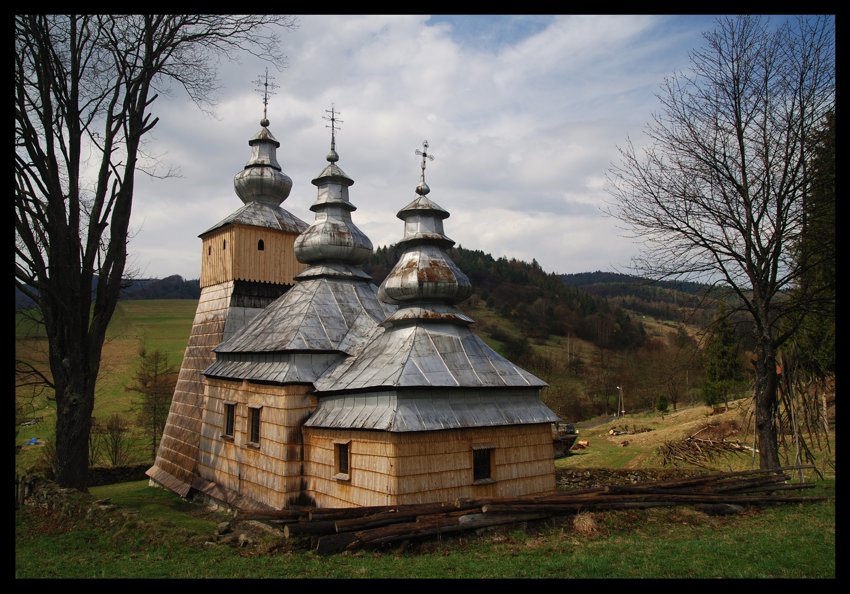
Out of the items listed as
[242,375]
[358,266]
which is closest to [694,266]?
[358,266]

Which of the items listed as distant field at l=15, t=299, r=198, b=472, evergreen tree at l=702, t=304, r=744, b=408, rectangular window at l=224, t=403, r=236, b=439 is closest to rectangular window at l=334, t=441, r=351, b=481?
rectangular window at l=224, t=403, r=236, b=439

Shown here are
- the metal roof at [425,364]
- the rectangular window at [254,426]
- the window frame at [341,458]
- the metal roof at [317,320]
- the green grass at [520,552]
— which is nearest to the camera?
the green grass at [520,552]

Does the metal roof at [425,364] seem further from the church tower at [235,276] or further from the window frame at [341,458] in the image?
the church tower at [235,276]

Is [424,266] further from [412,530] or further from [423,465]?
[412,530]

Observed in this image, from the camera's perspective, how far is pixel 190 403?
22.9 m

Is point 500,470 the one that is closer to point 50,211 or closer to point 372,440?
point 372,440

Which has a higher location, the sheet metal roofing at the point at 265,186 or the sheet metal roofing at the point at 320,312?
the sheet metal roofing at the point at 265,186

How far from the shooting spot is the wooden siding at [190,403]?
21.8 meters

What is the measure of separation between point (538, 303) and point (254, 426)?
73.8 m

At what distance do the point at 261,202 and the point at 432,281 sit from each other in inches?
505

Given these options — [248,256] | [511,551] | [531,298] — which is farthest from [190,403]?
[531,298]

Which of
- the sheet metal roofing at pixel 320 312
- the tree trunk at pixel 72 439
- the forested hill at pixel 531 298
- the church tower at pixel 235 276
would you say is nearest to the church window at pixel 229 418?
the sheet metal roofing at pixel 320 312

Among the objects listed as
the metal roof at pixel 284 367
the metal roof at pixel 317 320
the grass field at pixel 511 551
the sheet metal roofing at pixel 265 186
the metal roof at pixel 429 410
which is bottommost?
the grass field at pixel 511 551

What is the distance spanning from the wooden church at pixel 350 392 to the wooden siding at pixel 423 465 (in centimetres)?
3
